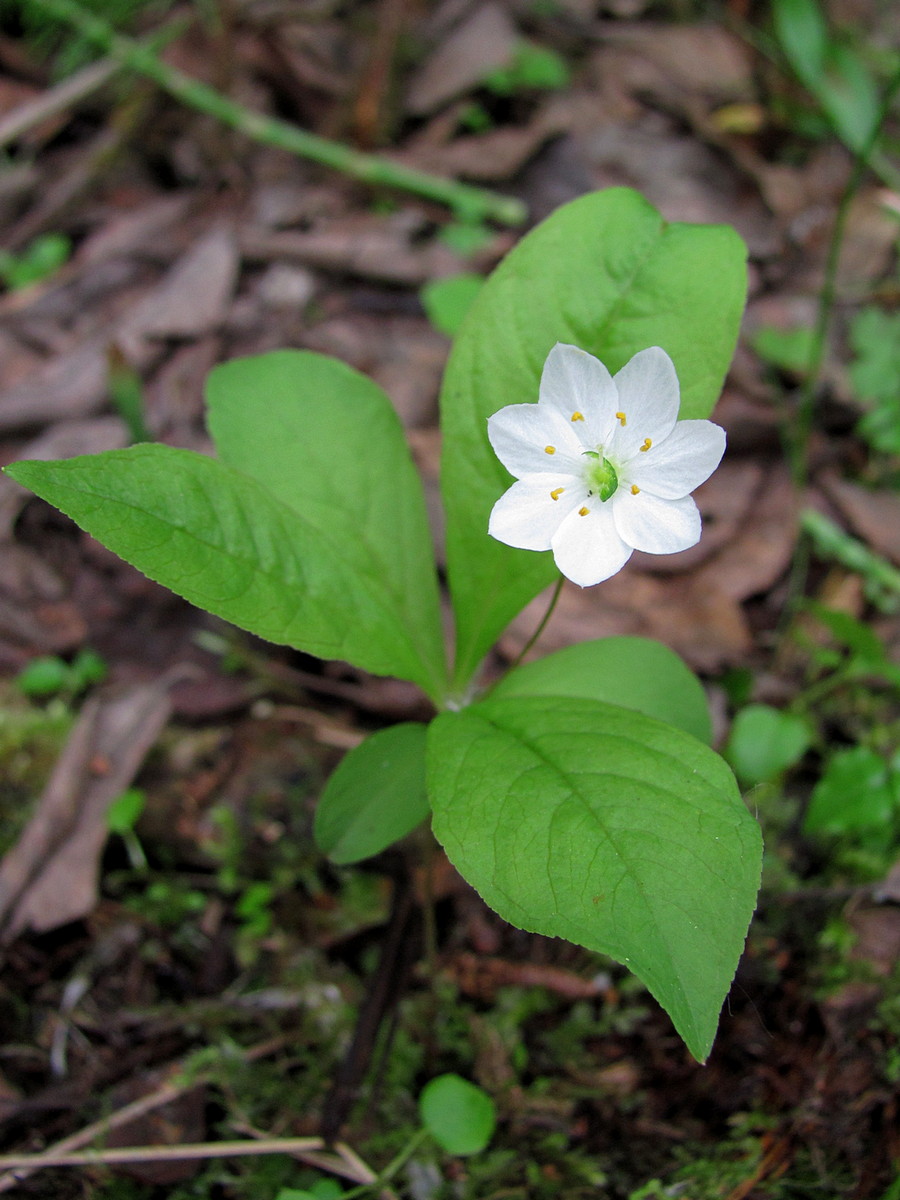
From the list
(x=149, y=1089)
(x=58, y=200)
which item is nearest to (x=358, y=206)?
(x=58, y=200)

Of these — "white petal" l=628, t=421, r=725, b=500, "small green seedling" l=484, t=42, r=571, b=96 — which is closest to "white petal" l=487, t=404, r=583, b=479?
"white petal" l=628, t=421, r=725, b=500

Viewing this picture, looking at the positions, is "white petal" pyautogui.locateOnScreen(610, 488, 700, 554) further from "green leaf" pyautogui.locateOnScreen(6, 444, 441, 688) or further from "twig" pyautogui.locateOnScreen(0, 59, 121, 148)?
"twig" pyautogui.locateOnScreen(0, 59, 121, 148)

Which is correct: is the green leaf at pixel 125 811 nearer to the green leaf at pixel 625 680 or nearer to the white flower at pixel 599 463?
the green leaf at pixel 625 680

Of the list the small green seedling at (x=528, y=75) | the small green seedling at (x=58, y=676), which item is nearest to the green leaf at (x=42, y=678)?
the small green seedling at (x=58, y=676)

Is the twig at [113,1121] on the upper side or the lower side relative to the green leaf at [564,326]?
lower

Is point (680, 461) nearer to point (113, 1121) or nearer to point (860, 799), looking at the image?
point (860, 799)
